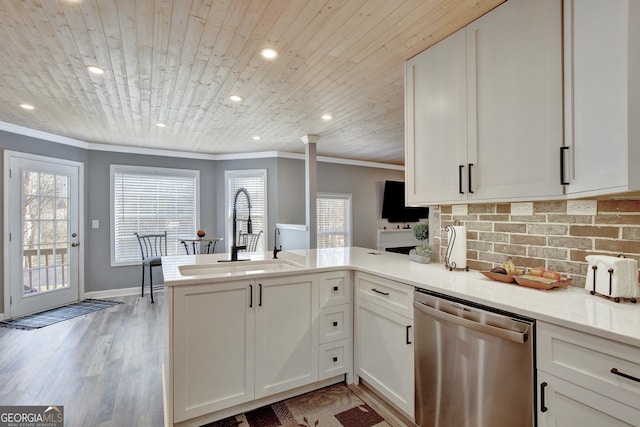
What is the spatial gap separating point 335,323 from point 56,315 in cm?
400

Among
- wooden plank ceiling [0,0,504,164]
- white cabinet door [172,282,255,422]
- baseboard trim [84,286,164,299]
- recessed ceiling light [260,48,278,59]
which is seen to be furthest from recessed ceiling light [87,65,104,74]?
baseboard trim [84,286,164,299]

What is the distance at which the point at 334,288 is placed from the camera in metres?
2.24

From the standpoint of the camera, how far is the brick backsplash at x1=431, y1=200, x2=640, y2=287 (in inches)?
55.9

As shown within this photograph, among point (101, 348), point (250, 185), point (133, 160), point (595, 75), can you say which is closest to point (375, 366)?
point (595, 75)

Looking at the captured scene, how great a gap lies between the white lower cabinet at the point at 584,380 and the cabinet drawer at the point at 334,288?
1.28 metres

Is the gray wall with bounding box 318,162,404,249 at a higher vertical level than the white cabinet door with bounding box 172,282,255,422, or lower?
higher

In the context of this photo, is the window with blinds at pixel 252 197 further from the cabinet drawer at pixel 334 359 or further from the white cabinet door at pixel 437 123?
the white cabinet door at pixel 437 123

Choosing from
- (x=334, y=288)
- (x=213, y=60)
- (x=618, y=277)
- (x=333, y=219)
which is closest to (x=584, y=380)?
(x=618, y=277)

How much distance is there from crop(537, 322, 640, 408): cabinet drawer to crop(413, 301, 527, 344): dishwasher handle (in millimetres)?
68

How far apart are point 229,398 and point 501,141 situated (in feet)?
7.24

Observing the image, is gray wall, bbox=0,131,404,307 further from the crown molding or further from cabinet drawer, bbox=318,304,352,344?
cabinet drawer, bbox=318,304,352,344

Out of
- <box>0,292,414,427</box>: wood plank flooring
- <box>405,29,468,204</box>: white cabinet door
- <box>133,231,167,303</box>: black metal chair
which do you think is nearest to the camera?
<box>405,29,468,204</box>: white cabinet door

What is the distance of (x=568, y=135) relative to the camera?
4.51ft

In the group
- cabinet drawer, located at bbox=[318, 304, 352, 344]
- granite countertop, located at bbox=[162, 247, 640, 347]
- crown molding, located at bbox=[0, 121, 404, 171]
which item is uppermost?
crown molding, located at bbox=[0, 121, 404, 171]
